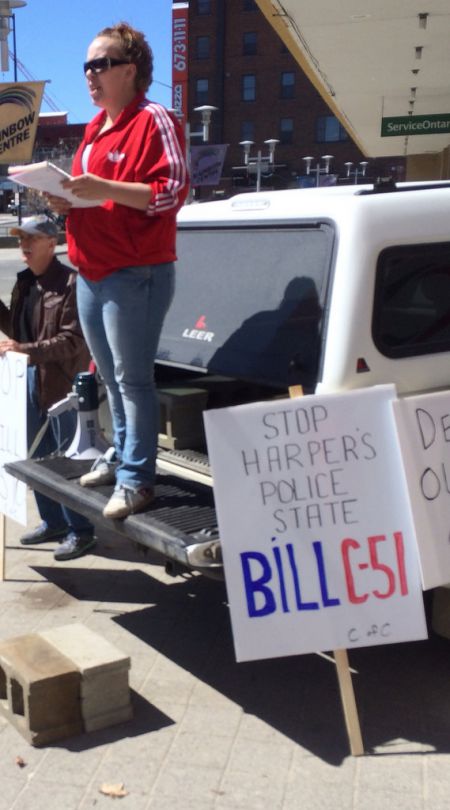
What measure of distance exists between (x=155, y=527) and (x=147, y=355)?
2.46 ft

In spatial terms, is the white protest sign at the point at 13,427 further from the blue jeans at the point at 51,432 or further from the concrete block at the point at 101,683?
the concrete block at the point at 101,683

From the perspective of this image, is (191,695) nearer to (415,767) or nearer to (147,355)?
(415,767)

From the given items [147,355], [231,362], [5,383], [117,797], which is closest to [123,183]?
[147,355]

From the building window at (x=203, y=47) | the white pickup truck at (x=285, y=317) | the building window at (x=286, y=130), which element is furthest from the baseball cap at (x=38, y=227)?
the building window at (x=203, y=47)

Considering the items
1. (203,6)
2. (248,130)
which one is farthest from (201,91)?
(203,6)

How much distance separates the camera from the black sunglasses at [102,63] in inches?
151

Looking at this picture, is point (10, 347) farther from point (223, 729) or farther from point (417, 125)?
point (417, 125)

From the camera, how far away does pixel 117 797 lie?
10.5 feet

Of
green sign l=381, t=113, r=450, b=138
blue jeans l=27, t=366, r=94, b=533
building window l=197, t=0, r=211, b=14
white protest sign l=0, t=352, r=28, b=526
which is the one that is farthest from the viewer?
building window l=197, t=0, r=211, b=14

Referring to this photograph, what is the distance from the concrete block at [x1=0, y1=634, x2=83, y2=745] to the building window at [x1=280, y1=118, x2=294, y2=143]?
240ft

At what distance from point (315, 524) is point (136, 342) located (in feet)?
A: 3.59

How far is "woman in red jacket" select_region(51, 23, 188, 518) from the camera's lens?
3.76 meters

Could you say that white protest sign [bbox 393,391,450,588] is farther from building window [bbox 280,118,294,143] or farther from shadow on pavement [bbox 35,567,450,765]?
Result: building window [bbox 280,118,294,143]

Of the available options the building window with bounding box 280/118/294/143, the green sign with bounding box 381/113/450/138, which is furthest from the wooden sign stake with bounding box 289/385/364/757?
the building window with bounding box 280/118/294/143
